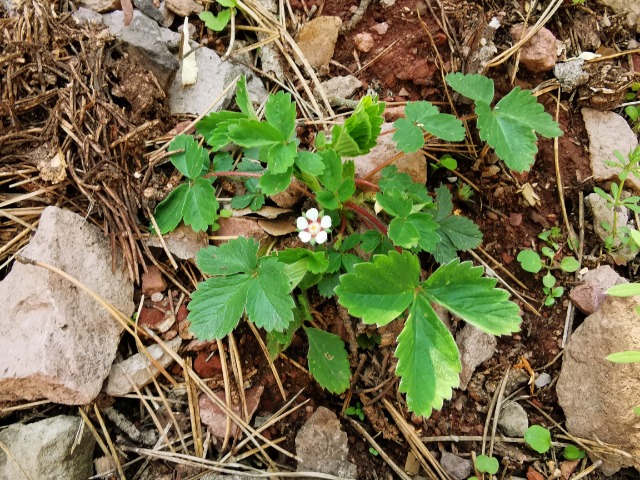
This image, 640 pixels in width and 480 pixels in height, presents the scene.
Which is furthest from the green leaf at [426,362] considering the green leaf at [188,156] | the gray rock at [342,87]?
the gray rock at [342,87]

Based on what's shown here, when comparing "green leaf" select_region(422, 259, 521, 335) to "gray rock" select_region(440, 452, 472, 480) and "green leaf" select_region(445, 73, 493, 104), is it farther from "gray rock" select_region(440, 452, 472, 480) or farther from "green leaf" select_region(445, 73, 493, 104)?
"green leaf" select_region(445, 73, 493, 104)

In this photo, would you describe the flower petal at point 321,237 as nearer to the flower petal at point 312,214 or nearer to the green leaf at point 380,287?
the flower petal at point 312,214

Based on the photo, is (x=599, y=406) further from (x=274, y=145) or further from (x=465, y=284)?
→ (x=274, y=145)

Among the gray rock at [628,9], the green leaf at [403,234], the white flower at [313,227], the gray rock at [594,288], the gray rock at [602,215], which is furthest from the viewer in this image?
the gray rock at [628,9]

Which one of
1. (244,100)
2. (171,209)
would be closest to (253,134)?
(244,100)

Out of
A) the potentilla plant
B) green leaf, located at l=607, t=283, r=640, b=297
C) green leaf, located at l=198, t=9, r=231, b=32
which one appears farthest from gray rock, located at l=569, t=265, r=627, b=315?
green leaf, located at l=198, t=9, r=231, b=32

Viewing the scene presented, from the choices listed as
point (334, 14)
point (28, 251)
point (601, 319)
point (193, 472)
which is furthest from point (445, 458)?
point (334, 14)
